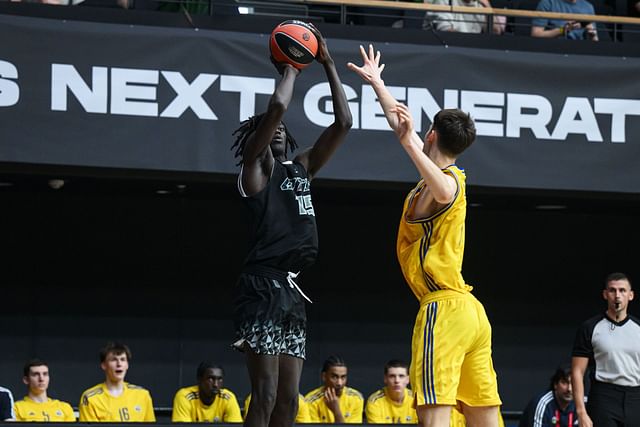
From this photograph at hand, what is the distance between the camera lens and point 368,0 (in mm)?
8812

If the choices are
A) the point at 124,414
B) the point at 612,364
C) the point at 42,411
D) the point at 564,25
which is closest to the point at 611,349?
the point at 612,364

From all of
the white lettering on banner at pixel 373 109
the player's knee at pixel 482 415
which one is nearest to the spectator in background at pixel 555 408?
the white lettering on banner at pixel 373 109

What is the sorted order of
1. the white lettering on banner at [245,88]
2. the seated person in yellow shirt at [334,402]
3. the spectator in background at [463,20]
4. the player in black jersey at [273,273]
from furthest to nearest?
the seated person in yellow shirt at [334,402] < the spectator in background at [463,20] < the white lettering on banner at [245,88] < the player in black jersey at [273,273]

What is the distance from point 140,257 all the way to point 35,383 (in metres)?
1.99

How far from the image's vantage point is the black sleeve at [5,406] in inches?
353

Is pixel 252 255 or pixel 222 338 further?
pixel 222 338

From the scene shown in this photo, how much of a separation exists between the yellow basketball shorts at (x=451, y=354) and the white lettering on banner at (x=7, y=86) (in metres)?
4.17

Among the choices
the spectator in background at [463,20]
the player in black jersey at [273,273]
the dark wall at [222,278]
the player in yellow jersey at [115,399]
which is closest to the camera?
the player in black jersey at [273,273]

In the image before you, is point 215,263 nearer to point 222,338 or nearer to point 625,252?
point 222,338

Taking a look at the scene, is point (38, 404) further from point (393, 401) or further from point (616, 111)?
point (616, 111)

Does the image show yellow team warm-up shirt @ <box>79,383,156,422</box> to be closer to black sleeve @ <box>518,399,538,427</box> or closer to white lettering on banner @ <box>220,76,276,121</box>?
white lettering on banner @ <box>220,76,276,121</box>

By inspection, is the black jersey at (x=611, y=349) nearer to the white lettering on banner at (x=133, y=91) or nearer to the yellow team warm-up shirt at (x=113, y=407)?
the white lettering on banner at (x=133, y=91)

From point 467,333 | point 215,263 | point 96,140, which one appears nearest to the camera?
point 467,333

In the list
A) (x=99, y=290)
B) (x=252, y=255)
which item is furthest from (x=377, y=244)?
(x=252, y=255)
